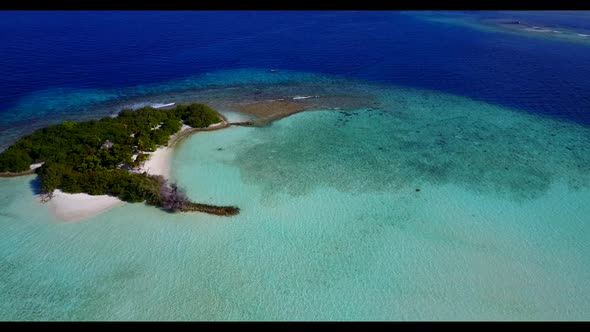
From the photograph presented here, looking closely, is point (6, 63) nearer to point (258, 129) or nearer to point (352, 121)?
point (258, 129)

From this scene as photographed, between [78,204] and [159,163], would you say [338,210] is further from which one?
[78,204]

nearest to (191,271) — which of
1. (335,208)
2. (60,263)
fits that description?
(60,263)

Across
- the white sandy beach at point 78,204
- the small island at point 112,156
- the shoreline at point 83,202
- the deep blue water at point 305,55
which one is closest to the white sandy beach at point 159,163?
the shoreline at point 83,202

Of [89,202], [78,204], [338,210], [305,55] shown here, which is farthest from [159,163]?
[305,55]

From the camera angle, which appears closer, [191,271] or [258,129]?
[191,271]

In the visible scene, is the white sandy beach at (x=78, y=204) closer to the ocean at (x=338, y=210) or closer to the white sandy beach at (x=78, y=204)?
the white sandy beach at (x=78, y=204)

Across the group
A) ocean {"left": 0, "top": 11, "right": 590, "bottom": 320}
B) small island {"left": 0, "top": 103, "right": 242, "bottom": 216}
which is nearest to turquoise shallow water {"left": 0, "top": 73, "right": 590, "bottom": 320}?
ocean {"left": 0, "top": 11, "right": 590, "bottom": 320}
